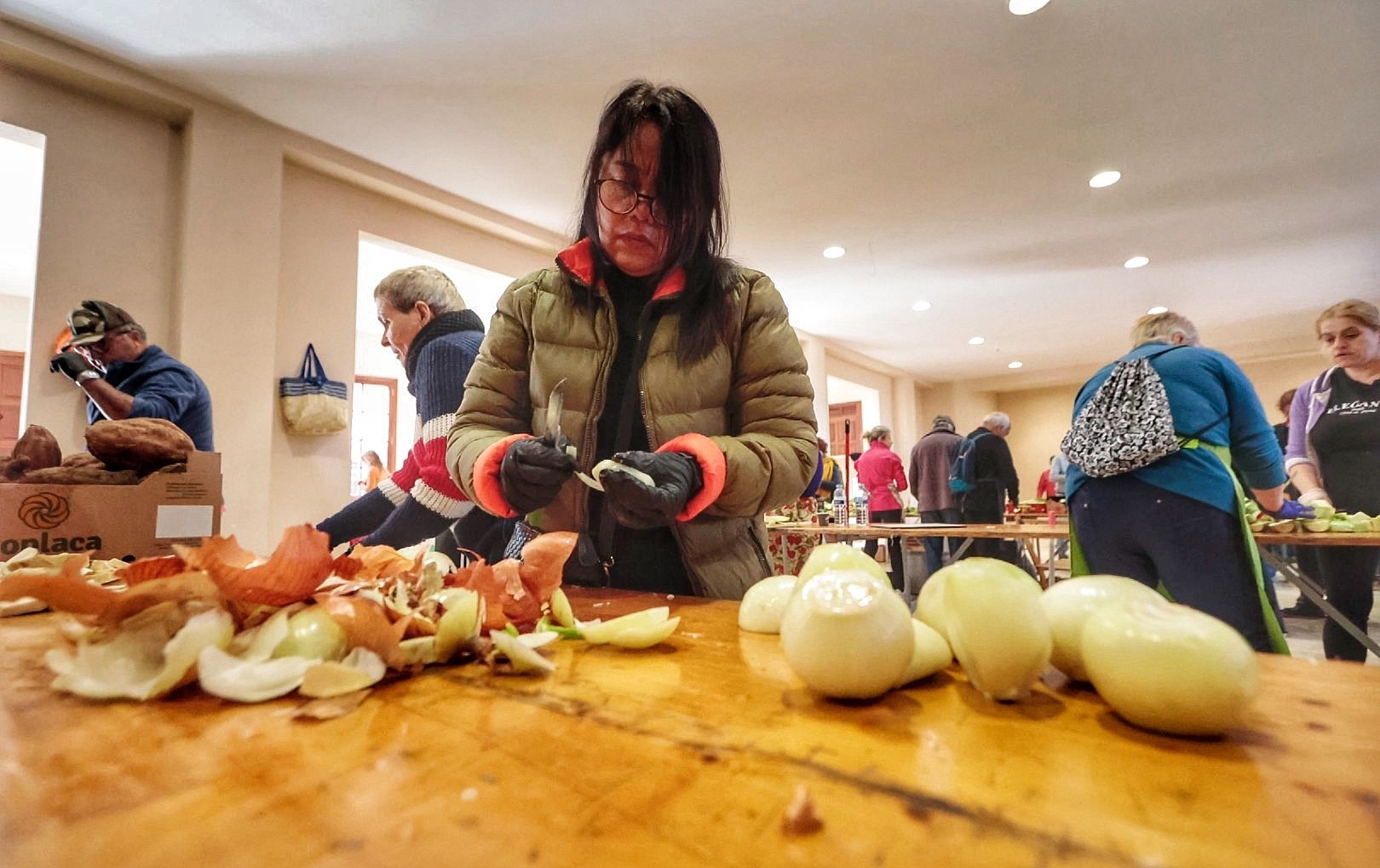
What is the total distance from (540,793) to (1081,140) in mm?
3878

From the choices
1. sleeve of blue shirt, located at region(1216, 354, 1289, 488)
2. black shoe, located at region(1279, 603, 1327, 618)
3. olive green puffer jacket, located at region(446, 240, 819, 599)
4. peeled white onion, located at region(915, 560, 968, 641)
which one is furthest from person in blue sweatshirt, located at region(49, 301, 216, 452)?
black shoe, located at region(1279, 603, 1327, 618)

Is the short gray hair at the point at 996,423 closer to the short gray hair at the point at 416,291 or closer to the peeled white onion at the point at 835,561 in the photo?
the short gray hair at the point at 416,291

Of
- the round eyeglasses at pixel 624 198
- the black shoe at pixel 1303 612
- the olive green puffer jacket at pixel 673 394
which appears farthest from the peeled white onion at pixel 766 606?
the black shoe at pixel 1303 612

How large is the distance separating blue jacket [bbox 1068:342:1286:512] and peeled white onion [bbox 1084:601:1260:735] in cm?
120

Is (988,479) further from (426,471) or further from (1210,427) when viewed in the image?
(426,471)

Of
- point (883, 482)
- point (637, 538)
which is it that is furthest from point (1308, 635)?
point (637, 538)

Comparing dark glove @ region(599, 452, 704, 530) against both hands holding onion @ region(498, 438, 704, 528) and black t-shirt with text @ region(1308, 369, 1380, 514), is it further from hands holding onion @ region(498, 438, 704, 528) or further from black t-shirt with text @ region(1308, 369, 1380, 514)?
black t-shirt with text @ region(1308, 369, 1380, 514)

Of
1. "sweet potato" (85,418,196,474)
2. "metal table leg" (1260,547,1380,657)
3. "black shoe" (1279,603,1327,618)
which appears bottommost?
"black shoe" (1279,603,1327,618)

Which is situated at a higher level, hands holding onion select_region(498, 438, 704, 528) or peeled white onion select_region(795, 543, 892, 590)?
hands holding onion select_region(498, 438, 704, 528)

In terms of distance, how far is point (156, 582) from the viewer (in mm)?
439

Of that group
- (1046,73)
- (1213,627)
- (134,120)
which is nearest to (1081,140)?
(1046,73)

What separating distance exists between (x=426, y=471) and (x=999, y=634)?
3.86 feet

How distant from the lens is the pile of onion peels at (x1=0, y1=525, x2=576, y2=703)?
41 cm

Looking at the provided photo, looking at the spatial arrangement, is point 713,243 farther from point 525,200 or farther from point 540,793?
point 525,200
